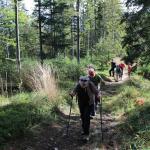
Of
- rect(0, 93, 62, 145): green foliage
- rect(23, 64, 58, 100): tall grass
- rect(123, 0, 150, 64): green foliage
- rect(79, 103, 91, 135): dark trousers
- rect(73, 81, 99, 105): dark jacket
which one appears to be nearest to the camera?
rect(0, 93, 62, 145): green foliage

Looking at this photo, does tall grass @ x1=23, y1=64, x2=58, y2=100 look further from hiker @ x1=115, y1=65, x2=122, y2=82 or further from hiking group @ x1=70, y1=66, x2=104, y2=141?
hiker @ x1=115, y1=65, x2=122, y2=82

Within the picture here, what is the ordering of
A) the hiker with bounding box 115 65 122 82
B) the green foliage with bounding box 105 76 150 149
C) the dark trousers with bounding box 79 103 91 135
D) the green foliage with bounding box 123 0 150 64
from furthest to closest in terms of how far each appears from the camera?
1. the hiker with bounding box 115 65 122 82
2. the green foliage with bounding box 123 0 150 64
3. the dark trousers with bounding box 79 103 91 135
4. the green foliage with bounding box 105 76 150 149

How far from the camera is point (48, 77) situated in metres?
12.1

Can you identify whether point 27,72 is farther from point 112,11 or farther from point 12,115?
point 112,11

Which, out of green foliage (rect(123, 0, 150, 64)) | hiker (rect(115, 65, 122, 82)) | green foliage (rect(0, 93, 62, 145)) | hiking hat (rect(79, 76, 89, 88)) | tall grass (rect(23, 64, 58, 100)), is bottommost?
hiker (rect(115, 65, 122, 82))

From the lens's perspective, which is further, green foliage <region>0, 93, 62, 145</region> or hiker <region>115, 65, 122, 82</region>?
hiker <region>115, 65, 122, 82</region>

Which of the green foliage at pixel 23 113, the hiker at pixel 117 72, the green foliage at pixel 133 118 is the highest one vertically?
the green foliage at pixel 23 113

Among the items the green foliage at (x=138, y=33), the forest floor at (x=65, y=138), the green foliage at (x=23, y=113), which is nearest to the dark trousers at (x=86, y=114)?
the forest floor at (x=65, y=138)

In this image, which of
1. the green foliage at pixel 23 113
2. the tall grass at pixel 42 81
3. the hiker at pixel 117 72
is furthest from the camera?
the hiker at pixel 117 72

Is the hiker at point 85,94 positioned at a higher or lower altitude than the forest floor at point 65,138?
higher

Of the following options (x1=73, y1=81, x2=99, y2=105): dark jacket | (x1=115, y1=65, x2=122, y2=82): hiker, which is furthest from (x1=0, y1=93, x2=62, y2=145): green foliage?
(x1=115, y1=65, x2=122, y2=82): hiker

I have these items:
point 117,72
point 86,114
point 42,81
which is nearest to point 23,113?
point 86,114

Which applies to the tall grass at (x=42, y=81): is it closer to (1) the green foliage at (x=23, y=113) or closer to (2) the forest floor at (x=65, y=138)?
(1) the green foliage at (x=23, y=113)

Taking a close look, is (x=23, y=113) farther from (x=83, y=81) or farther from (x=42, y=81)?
(x=42, y=81)
